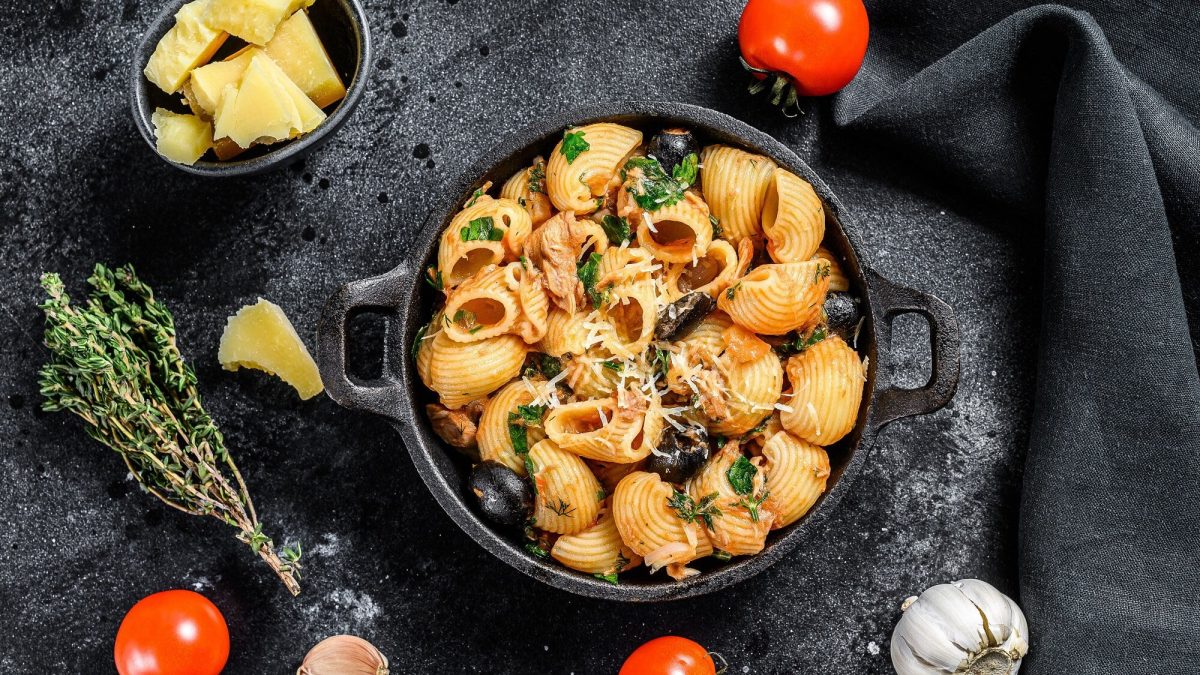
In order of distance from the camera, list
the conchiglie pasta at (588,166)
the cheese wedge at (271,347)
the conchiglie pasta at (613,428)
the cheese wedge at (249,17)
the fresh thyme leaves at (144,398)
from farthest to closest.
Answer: the cheese wedge at (271,347) < the fresh thyme leaves at (144,398) < the cheese wedge at (249,17) < the conchiglie pasta at (588,166) < the conchiglie pasta at (613,428)

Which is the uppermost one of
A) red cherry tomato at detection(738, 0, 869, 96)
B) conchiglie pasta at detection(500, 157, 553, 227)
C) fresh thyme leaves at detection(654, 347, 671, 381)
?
red cherry tomato at detection(738, 0, 869, 96)

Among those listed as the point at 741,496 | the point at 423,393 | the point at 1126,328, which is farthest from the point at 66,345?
the point at 1126,328

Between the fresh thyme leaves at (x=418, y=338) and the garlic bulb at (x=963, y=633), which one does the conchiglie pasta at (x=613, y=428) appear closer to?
A: the fresh thyme leaves at (x=418, y=338)

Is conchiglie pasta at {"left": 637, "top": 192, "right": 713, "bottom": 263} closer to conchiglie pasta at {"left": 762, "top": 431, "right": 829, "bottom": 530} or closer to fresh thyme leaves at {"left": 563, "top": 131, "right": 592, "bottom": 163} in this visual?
fresh thyme leaves at {"left": 563, "top": 131, "right": 592, "bottom": 163}

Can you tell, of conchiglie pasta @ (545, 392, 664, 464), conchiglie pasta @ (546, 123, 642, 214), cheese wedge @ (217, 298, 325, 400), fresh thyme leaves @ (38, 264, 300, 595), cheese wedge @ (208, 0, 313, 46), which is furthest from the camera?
cheese wedge @ (217, 298, 325, 400)

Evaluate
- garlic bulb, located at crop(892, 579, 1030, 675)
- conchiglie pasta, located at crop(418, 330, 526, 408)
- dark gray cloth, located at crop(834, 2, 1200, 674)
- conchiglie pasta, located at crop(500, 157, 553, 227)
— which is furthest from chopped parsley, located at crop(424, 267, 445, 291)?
garlic bulb, located at crop(892, 579, 1030, 675)

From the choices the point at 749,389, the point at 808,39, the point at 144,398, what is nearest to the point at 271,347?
the point at 144,398

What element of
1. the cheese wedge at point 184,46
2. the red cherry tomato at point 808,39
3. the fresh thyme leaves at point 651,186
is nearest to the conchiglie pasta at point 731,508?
the fresh thyme leaves at point 651,186

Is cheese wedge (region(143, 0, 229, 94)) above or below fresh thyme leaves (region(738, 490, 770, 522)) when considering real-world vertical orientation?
above
